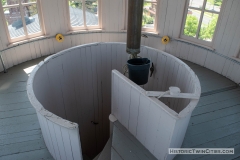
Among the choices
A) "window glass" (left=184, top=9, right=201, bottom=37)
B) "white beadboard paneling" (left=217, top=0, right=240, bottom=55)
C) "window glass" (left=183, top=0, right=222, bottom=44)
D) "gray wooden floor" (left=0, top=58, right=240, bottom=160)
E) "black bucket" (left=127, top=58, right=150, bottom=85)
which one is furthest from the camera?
"window glass" (left=184, top=9, right=201, bottom=37)

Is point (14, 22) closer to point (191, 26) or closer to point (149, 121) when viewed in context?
point (149, 121)

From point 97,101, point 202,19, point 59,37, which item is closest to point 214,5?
point 202,19

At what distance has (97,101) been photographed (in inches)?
163

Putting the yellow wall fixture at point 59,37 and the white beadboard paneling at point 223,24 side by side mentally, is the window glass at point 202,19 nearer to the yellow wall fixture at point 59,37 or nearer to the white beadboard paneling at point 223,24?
the white beadboard paneling at point 223,24

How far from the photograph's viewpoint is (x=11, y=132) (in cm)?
264

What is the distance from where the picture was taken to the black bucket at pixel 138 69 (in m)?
2.76

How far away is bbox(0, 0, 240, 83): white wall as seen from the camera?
3.70 m

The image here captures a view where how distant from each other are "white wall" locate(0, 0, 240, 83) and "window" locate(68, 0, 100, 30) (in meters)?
0.16

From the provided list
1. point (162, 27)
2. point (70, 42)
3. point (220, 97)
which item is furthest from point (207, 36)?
point (70, 42)

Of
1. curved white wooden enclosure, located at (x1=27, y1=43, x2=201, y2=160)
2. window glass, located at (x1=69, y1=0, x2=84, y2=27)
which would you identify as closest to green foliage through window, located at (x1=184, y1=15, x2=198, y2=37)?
curved white wooden enclosure, located at (x1=27, y1=43, x2=201, y2=160)

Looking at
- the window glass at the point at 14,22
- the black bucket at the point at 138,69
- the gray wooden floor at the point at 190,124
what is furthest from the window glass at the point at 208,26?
the window glass at the point at 14,22

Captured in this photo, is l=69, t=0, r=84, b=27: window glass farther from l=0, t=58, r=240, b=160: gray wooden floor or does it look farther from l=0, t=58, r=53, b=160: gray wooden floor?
l=0, t=58, r=53, b=160: gray wooden floor

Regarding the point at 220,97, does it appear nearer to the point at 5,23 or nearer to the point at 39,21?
the point at 39,21

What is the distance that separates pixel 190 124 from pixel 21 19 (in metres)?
3.43
